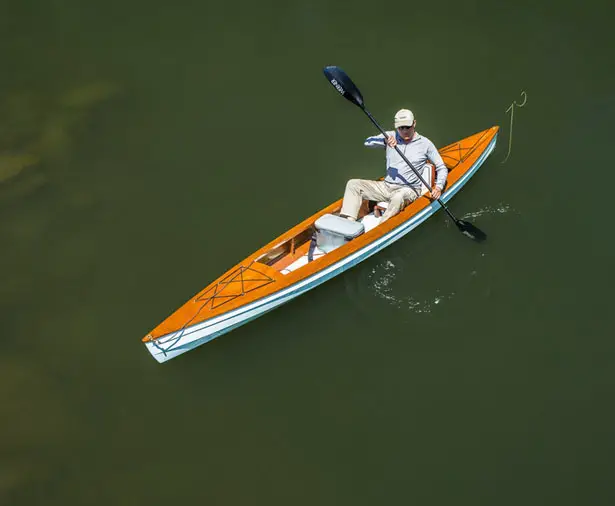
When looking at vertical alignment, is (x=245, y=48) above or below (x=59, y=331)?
above

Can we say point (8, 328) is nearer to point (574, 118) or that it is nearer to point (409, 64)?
point (409, 64)

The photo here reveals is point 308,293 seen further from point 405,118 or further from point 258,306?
point 405,118

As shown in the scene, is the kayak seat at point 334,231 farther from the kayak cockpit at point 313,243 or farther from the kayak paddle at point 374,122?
the kayak paddle at point 374,122

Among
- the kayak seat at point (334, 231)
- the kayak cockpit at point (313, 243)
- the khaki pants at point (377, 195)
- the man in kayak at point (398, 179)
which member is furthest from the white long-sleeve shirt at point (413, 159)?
the kayak seat at point (334, 231)

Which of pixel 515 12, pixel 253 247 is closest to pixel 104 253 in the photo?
pixel 253 247

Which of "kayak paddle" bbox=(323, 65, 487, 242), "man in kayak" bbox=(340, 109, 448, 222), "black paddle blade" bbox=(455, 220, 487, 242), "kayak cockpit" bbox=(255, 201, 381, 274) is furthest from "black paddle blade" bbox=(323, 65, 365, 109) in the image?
"black paddle blade" bbox=(455, 220, 487, 242)

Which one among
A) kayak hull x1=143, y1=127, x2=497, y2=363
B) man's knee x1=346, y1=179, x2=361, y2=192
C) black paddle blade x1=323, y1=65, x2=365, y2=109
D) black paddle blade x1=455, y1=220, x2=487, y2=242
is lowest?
black paddle blade x1=455, y1=220, x2=487, y2=242

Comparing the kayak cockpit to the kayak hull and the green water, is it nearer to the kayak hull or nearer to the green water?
the kayak hull
